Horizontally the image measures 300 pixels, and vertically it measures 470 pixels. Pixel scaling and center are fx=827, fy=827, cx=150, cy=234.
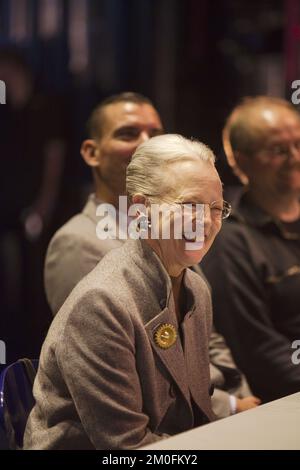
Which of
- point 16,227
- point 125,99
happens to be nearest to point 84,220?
point 125,99

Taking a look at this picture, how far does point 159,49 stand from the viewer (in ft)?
17.3

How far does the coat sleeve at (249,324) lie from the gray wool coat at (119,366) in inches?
30.2

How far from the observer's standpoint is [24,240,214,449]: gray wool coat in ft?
5.18

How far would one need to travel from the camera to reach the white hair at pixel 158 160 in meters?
1.67

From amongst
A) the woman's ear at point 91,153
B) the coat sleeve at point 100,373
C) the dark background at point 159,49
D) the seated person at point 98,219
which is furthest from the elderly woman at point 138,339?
the dark background at point 159,49

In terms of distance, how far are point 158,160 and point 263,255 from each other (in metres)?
1.05

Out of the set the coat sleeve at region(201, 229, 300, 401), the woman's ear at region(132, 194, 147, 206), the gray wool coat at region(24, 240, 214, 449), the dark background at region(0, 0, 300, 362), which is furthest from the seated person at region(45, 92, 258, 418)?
the dark background at region(0, 0, 300, 362)

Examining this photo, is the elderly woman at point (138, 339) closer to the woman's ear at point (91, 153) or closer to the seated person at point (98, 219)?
the seated person at point (98, 219)

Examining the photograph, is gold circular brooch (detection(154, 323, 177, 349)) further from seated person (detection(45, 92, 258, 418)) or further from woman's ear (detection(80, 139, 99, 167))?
woman's ear (detection(80, 139, 99, 167))

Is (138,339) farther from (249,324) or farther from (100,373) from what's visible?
(249,324)

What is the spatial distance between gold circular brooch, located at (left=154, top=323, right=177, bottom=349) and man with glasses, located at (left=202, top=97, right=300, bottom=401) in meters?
0.88

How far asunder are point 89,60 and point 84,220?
130 inches

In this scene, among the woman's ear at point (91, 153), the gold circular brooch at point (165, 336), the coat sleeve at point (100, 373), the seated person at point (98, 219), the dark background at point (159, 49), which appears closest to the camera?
the coat sleeve at point (100, 373)
